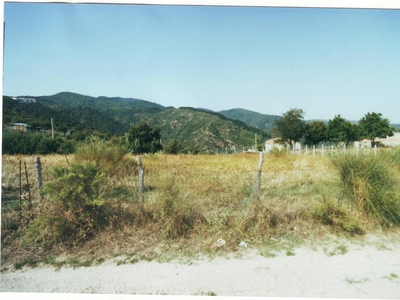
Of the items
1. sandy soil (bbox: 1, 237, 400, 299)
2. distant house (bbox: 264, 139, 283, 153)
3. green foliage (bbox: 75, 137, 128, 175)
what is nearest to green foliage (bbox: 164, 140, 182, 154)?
distant house (bbox: 264, 139, 283, 153)

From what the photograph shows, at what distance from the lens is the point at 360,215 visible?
Result: 15.8 ft

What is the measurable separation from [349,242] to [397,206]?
A: 4.56 ft

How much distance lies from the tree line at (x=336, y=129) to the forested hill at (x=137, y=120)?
40.6ft

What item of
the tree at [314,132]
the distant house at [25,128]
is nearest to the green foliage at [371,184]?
the distant house at [25,128]

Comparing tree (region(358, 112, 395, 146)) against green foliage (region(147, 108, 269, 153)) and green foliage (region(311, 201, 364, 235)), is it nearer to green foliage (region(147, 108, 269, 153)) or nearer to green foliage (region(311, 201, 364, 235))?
green foliage (region(147, 108, 269, 153))

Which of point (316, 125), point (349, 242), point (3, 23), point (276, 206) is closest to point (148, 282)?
point (276, 206)

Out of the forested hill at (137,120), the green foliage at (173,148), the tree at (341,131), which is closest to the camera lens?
the forested hill at (137,120)

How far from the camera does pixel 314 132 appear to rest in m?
31.1

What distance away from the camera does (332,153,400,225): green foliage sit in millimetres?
4766

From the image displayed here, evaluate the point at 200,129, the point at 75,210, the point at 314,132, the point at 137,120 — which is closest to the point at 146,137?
the point at 137,120

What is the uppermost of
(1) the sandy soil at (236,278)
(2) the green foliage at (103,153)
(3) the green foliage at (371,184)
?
(2) the green foliage at (103,153)

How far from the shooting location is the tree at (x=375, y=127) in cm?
2848

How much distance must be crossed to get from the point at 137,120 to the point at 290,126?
25.7m

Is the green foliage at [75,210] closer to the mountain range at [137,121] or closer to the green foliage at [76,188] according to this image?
the green foliage at [76,188]
